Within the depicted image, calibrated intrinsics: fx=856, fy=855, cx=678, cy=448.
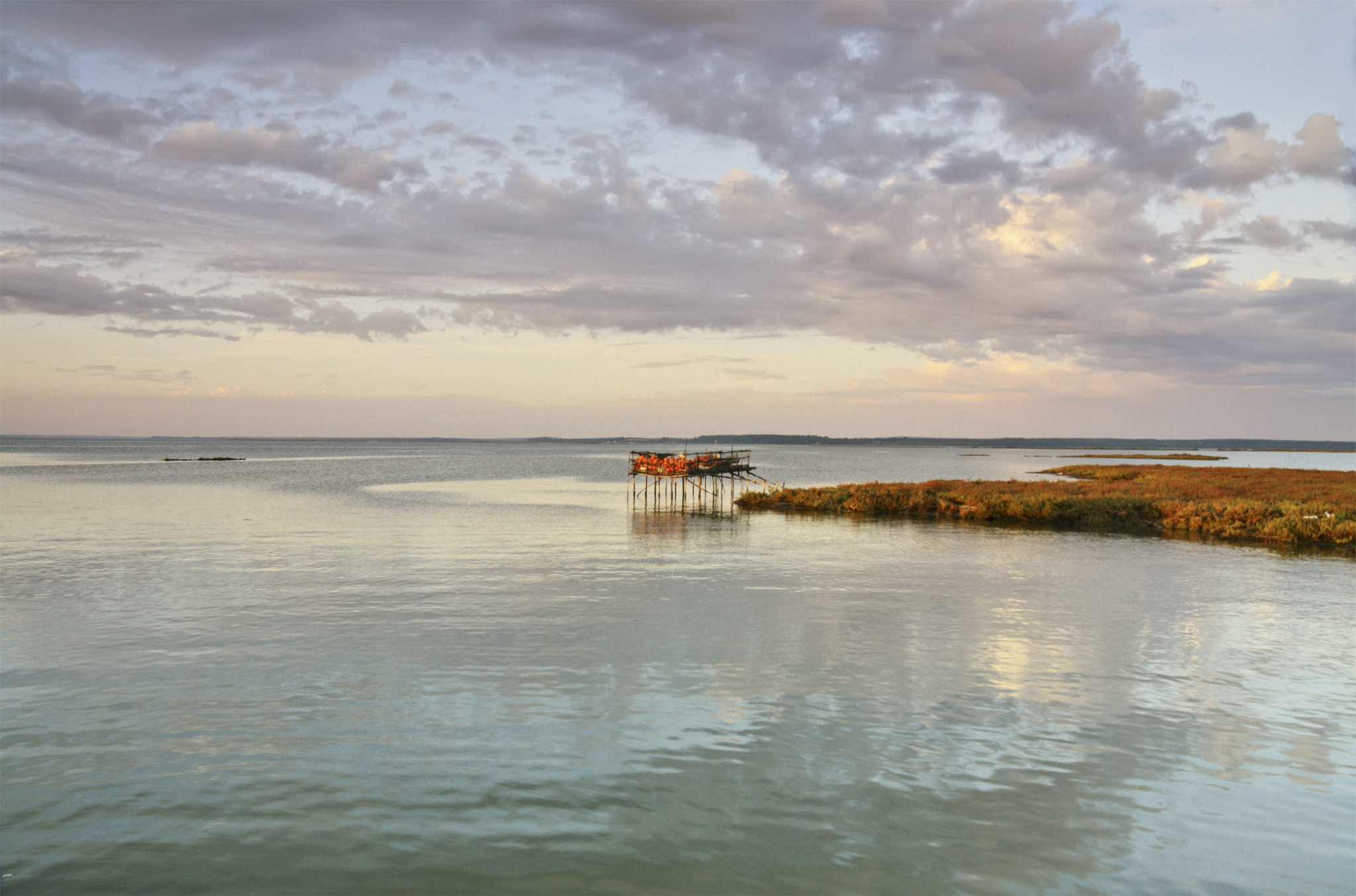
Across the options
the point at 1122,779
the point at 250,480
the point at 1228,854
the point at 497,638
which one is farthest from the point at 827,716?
the point at 250,480

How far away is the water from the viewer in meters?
8.97

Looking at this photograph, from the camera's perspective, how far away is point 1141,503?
47.6 meters

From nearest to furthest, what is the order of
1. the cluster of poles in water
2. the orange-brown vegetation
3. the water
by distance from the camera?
the water
the orange-brown vegetation
the cluster of poles in water

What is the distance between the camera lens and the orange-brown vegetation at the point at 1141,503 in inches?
1607

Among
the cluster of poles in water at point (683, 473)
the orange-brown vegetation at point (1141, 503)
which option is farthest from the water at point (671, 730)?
the cluster of poles in water at point (683, 473)

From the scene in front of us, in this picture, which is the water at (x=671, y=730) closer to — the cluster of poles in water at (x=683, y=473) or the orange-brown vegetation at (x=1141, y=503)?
the orange-brown vegetation at (x=1141, y=503)

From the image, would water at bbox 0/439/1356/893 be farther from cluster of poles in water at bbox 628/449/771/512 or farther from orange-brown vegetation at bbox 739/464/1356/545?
cluster of poles in water at bbox 628/449/771/512

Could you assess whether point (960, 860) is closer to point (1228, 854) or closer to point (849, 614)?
point (1228, 854)

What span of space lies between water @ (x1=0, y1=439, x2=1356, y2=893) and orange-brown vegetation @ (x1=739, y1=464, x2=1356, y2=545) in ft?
41.7

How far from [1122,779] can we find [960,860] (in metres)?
3.56

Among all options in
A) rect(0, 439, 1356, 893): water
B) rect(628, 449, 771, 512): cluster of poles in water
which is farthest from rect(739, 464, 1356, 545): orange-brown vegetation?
rect(0, 439, 1356, 893): water

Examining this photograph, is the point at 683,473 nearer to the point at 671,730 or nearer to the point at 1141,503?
the point at 1141,503

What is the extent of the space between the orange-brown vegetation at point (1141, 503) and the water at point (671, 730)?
12.7 meters

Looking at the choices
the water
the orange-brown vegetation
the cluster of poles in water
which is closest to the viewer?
the water
